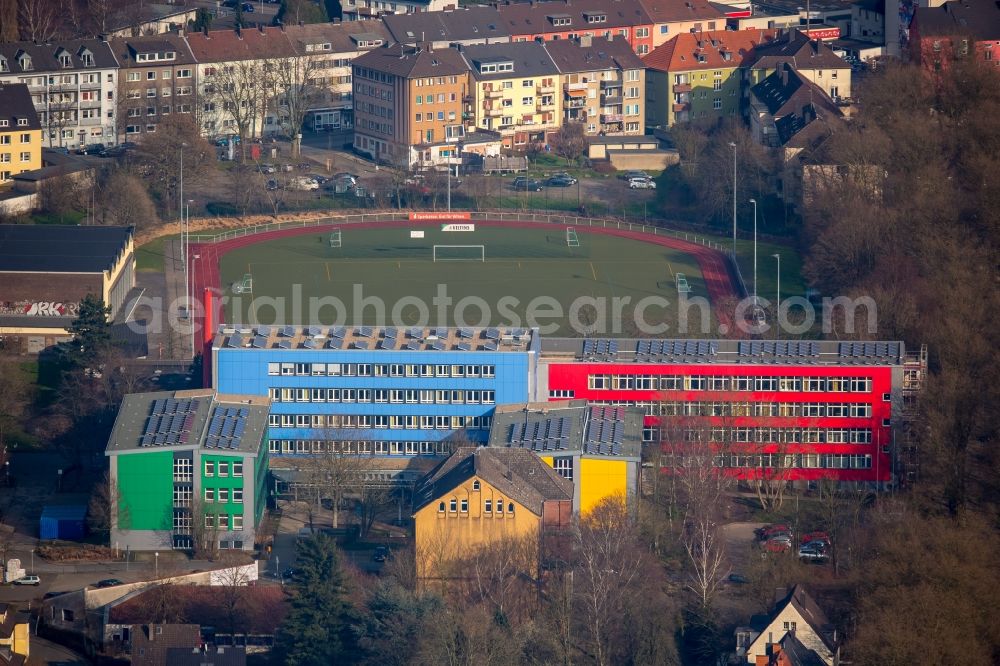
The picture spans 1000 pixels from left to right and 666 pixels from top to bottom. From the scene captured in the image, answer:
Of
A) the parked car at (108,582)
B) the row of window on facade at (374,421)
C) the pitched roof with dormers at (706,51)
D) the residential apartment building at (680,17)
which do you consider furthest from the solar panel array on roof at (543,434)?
the residential apartment building at (680,17)

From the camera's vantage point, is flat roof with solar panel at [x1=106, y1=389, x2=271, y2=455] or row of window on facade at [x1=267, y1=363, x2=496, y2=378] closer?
flat roof with solar panel at [x1=106, y1=389, x2=271, y2=455]

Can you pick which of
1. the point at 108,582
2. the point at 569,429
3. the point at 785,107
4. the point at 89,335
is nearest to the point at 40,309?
the point at 89,335

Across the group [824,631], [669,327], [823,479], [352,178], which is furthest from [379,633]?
[352,178]

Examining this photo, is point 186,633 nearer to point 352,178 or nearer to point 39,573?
point 39,573

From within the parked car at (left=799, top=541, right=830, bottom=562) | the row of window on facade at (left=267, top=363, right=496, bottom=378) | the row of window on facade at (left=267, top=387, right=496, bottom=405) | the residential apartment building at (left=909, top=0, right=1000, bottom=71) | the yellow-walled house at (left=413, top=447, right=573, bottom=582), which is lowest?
the parked car at (left=799, top=541, right=830, bottom=562)

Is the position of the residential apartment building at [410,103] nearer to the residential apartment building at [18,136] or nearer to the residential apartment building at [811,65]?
the residential apartment building at [811,65]

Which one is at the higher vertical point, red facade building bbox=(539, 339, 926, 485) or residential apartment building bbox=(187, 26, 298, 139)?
residential apartment building bbox=(187, 26, 298, 139)

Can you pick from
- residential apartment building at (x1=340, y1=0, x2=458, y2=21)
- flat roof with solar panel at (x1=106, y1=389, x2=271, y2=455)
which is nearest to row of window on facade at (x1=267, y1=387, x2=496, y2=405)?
flat roof with solar panel at (x1=106, y1=389, x2=271, y2=455)

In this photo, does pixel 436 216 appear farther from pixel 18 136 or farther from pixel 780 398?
pixel 780 398

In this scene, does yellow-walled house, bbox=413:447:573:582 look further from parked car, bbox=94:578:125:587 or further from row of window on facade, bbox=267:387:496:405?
parked car, bbox=94:578:125:587
